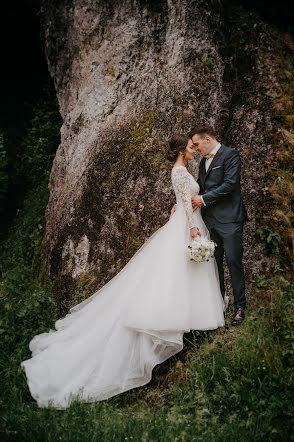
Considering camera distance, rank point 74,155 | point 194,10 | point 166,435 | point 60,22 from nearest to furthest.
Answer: point 166,435 < point 194,10 < point 74,155 < point 60,22

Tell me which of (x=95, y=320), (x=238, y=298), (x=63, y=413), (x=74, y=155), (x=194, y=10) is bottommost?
(x=63, y=413)

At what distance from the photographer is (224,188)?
15.8ft

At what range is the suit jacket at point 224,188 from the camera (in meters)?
4.83

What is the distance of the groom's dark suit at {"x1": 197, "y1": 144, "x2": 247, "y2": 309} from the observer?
15.8 feet

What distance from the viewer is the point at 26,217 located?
9.83 metres

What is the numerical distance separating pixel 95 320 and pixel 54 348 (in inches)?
24.1

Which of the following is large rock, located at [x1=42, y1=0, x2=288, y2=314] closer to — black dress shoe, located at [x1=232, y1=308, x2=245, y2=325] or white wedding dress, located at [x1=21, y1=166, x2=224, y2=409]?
black dress shoe, located at [x1=232, y1=308, x2=245, y2=325]

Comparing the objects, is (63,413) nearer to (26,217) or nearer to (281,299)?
(281,299)

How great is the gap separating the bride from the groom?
6.9 inches

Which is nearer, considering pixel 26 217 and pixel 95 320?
pixel 95 320

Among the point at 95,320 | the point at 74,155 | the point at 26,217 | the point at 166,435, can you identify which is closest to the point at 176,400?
the point at 166,435

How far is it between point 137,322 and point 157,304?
0.32m

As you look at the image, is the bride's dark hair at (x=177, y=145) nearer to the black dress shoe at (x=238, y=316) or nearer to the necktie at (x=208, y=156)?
the necktie at (x=208, y=156)

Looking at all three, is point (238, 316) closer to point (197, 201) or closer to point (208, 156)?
point (197, 201)
